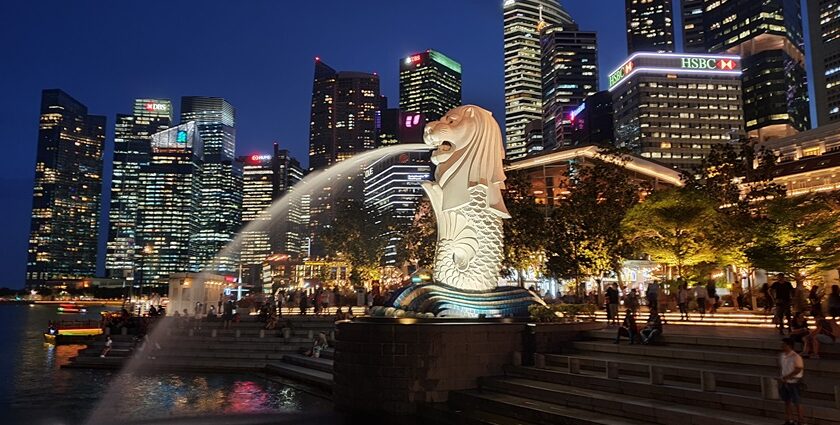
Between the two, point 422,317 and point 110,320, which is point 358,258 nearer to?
point 110,320

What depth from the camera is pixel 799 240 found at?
86.5 feet

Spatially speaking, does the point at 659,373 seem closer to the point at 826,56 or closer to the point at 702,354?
the point at 702,354

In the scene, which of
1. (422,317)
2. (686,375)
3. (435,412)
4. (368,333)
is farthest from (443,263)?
(686,375)

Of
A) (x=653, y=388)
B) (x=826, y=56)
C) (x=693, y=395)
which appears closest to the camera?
(x=693, y=395)

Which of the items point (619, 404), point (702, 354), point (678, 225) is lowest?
point (619, 404)

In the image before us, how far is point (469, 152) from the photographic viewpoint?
18359mm

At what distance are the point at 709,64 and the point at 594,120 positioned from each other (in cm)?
3807

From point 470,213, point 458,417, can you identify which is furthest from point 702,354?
point 470,213

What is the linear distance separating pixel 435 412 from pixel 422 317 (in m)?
2.78

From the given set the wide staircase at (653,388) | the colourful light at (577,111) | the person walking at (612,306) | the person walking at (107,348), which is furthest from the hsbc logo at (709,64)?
the wide staircase at (653,388)

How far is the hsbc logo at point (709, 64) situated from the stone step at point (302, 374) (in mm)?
137175

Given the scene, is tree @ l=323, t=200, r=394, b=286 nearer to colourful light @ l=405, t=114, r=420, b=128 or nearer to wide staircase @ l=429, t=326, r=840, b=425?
wide staircase @ l=429, t=326, r=840, b=425

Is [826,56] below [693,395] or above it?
above

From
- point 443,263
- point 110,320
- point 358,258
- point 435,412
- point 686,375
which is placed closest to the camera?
point 686,375
